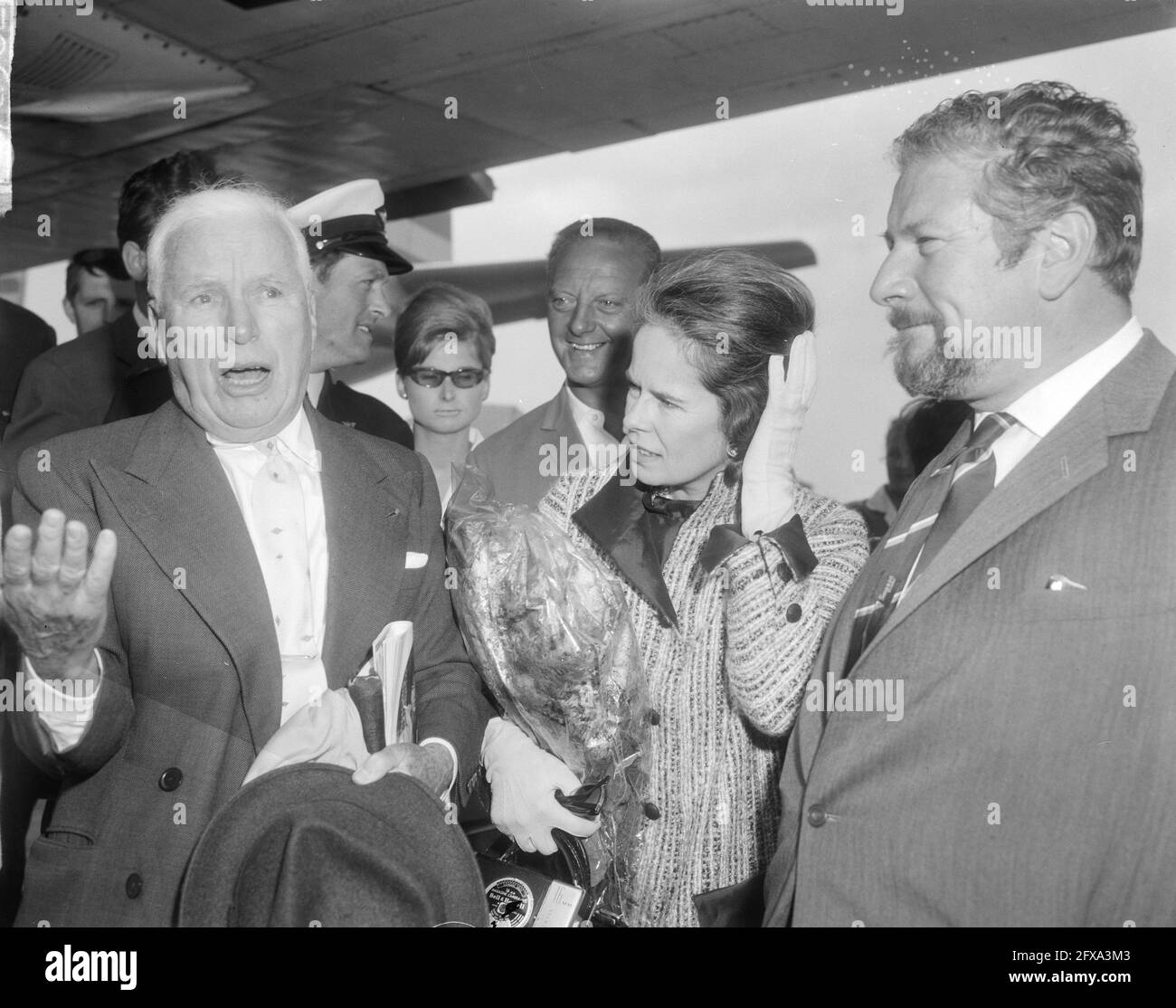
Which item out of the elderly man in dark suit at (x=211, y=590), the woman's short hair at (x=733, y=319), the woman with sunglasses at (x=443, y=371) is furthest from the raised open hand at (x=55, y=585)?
the woman with sunglasses at (x=443, y=371)

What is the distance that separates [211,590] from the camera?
2012 millimetres

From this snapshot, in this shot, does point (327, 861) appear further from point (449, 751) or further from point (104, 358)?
point (104, 358)

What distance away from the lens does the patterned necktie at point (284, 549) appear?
2096 millimetres

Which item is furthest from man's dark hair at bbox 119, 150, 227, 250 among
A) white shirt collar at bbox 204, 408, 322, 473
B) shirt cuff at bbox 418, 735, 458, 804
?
shirt cuff at bbox 418, 735, 458, 804

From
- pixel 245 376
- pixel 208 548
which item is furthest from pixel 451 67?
pixel 208 548

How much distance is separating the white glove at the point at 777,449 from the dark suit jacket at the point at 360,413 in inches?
83.0

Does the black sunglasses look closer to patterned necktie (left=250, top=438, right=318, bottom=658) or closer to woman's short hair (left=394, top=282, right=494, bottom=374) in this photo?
woman's short hair (left=394, top=282, right=494, bottom=374)

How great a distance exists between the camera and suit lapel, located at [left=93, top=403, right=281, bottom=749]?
2004mm

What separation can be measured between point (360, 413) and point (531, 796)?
240 cm

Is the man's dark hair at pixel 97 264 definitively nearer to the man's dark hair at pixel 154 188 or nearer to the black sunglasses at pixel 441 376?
the man's dark hair at pixel 154 188

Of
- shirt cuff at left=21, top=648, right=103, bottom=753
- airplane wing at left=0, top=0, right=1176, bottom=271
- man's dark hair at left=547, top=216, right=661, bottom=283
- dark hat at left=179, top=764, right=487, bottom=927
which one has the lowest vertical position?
dark hat at left=179, top=764, right=487, bottom=927

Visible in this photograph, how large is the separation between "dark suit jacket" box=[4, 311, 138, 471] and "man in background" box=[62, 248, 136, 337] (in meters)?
2.64
